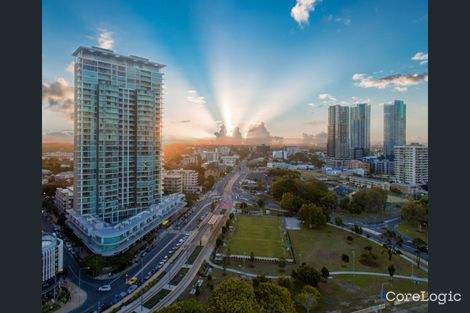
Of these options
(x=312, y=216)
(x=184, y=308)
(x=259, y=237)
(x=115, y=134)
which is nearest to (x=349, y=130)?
(x=312, y=216)

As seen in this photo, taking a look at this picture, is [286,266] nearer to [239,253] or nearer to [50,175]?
[239,253]

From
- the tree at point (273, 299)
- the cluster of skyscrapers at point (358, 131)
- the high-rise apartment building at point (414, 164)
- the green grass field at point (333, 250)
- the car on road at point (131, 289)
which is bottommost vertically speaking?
the car on road at point (131, 289)

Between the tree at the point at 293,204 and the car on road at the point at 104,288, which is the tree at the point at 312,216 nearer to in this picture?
the tree at the point at 293,204

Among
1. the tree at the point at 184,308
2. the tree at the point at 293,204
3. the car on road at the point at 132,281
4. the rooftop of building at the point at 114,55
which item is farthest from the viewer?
the tree at the point at 293,204

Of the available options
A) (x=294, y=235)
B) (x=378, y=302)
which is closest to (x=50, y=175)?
(x=294, y=235)

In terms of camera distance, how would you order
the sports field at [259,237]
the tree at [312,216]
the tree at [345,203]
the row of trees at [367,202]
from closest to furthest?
the sports field at [259,237], the tree at [312,216], the row of trees at [367,202], the tree at [345,203]

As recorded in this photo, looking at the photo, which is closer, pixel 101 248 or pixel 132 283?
pixel 132 283

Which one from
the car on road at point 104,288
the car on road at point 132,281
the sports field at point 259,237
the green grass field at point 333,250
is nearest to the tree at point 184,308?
the car on road at point 132,281

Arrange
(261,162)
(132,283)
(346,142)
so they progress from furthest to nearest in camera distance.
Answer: (261,162) < (346,142) < (132,283)
